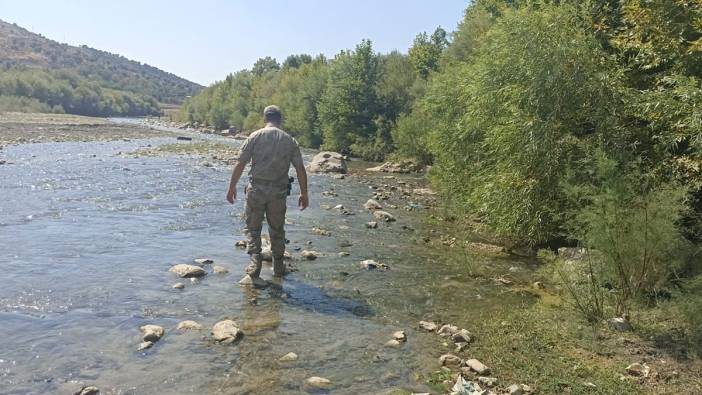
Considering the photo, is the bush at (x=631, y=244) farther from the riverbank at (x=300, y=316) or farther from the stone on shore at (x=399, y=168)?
the stone on shore at (x=399, y=168)

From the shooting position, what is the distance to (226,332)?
675 cm

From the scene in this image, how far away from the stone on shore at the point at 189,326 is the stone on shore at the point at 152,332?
0.27 meters

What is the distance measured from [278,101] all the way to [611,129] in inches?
2661

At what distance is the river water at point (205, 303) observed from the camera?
577cm

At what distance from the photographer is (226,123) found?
95.4 meters

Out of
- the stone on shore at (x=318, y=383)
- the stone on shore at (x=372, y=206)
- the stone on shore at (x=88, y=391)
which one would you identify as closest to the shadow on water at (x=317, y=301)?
the stone on shore at (x=318, y=383)

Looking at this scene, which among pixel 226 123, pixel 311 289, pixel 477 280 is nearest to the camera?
pixel 311 289

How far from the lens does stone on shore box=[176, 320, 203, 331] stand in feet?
23.0

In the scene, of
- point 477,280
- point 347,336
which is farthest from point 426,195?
point 347,336

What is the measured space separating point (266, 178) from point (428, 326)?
12.2 feet

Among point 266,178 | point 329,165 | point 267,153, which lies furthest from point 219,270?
point 329,165

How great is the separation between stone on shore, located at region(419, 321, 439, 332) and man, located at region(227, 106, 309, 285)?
295cm

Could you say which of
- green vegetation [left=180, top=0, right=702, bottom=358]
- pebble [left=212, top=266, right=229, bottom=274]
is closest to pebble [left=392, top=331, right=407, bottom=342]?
green vegetation [left=180, top=0, right=702, bottom=358]

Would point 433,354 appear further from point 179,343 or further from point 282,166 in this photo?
point 282,166
